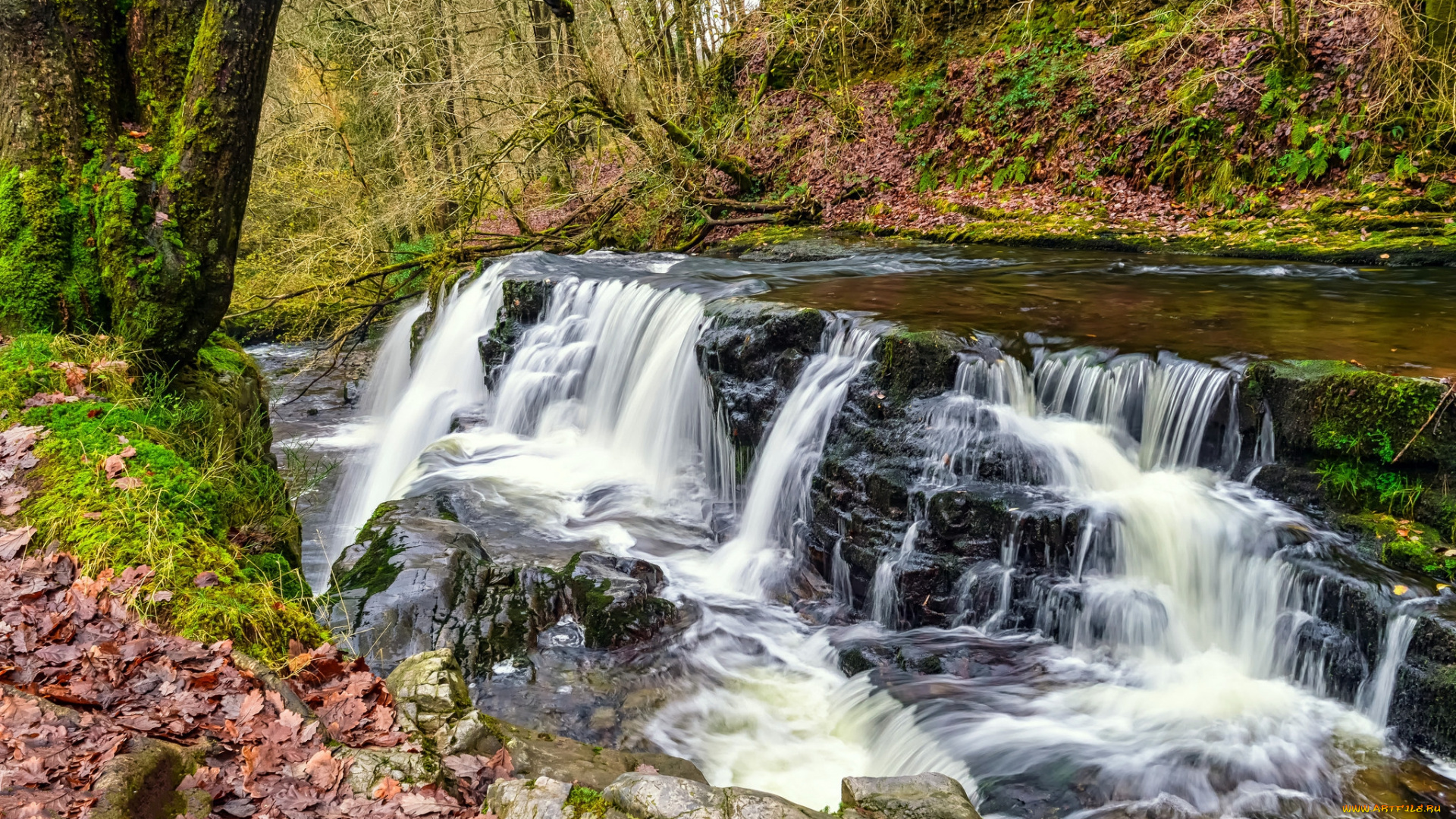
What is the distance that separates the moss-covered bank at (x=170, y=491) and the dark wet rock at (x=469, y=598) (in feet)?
1.61

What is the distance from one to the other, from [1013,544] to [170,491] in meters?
4.42

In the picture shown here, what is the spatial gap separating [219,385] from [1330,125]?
36.8 feet

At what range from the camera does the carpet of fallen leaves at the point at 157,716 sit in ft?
7.02

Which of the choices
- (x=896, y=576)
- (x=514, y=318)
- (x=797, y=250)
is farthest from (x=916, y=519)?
(x=797, y=250)

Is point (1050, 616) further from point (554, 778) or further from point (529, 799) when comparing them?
point (529, 799)

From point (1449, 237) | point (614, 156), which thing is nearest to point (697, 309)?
point (1449, 237)

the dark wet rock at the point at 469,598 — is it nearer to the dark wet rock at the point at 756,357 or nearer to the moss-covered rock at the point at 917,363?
the dark wet rock at the point at 756,357

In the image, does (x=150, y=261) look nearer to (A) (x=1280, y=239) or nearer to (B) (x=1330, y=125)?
(A) (x=1280, y=239)

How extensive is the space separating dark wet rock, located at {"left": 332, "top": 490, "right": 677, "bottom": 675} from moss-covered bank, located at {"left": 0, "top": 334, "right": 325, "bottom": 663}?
49 cm

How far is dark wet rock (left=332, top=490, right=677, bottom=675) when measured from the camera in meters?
4.63

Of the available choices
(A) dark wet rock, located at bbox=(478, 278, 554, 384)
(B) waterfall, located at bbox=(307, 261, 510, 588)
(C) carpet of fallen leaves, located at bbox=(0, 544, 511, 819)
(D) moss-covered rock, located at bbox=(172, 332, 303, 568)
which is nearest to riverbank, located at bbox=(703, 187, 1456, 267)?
(A) dark wet rock, located at bbox=(478, 278, 554, 384)

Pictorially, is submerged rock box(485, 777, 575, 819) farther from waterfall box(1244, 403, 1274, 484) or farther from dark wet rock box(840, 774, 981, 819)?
waterfall box(1244, 403, 1274, 484)

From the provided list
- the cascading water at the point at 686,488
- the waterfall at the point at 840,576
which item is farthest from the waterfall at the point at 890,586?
the cascading water at the point at 686,488

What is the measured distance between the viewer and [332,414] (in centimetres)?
1099
